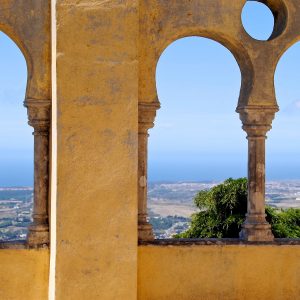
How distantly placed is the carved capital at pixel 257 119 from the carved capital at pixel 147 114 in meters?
0.92

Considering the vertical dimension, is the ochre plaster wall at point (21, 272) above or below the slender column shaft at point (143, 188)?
below

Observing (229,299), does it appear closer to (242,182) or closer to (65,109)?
(65,109)

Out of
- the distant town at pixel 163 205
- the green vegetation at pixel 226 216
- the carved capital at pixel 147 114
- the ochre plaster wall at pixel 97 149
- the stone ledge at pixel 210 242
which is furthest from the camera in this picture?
the distant town at pixel 163 205

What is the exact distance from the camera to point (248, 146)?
725cm

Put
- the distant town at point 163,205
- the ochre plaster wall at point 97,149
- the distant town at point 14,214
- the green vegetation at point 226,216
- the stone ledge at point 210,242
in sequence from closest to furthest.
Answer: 1. the ochre plaster wall at point 97,149
2. the stone ledge at point 210,242
3. the green vegetation at point 226,216
4. the distant town at point 14,214
5. the distant town at point 163,205

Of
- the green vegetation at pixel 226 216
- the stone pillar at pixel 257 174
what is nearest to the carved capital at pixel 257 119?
the stone pillar at pixel 257 174

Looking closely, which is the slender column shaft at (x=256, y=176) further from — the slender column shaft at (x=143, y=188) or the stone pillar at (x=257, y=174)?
the slender column shaft at (x=143, y=188)

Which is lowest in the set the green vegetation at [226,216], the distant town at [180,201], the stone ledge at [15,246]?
the distant town at [180,201]

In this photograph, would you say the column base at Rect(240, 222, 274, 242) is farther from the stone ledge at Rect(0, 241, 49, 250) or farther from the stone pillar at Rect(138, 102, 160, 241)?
the stone ledge at Rect(0, 241, 49, 250)

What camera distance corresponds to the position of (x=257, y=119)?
713 centimetres

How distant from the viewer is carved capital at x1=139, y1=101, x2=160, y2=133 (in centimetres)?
693

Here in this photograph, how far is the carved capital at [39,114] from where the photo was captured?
683 centimetres

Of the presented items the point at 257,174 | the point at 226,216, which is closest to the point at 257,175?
the point at 257,174

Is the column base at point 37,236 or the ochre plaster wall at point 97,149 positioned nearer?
the ochre plaster wall at point 97,149
